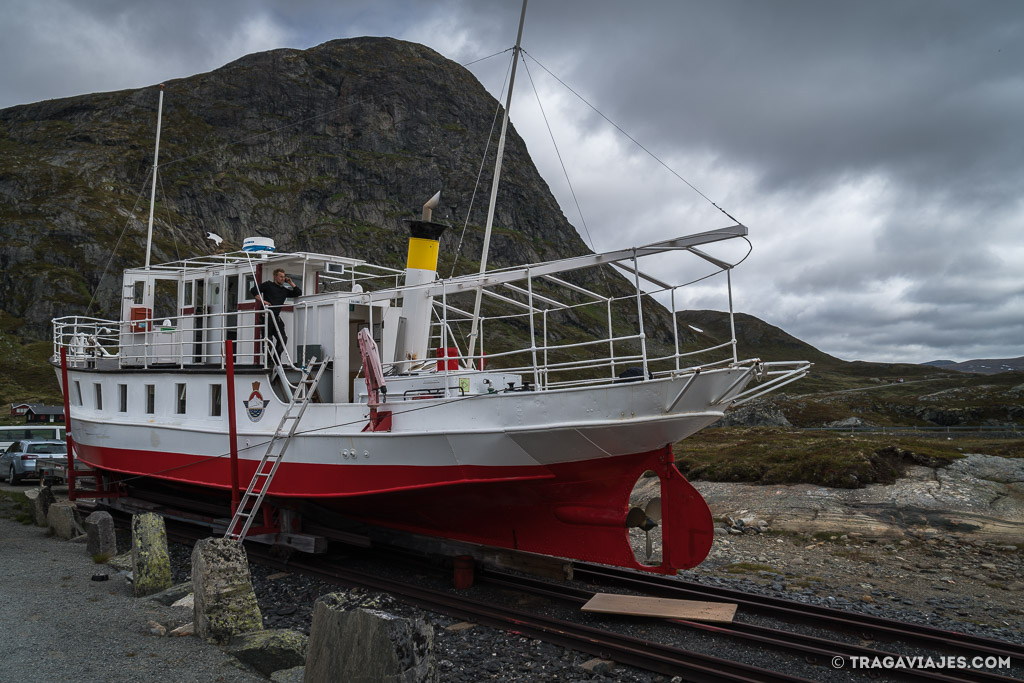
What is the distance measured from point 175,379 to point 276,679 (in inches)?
363

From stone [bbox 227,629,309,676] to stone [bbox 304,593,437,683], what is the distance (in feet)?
4.96

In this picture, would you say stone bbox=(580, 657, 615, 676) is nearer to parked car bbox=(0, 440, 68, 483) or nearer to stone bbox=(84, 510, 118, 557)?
stone bbox=(84, 510, 118, 557)

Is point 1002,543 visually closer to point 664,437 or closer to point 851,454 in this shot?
point 851,454

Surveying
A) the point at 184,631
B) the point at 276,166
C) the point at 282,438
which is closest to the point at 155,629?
the point at 184,631

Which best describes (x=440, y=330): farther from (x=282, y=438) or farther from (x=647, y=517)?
(x=647, y=517)

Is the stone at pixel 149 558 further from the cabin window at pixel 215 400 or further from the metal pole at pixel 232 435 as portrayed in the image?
the cabin window at pixel 215 400

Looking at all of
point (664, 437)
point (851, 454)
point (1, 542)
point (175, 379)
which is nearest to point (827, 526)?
point (851, 454)

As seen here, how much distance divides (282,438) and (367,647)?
711 centimetres

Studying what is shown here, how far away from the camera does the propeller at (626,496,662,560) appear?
32.7 ft

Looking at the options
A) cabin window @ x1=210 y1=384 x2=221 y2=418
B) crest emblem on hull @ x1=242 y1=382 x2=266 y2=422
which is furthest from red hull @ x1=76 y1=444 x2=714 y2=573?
cabin window @ x1=210 y1=384 x2=221 y2=418

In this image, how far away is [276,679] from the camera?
6883 millimetres

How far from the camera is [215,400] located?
1363cm

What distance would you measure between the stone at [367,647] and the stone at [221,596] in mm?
2811

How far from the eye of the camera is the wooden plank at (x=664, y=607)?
884cm
